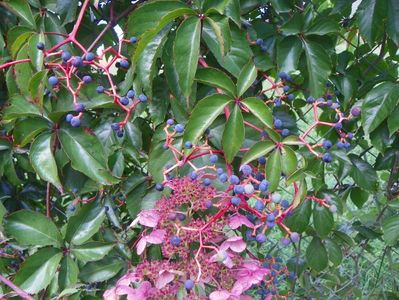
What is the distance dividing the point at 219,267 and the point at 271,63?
0.48 meters

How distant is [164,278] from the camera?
34.2 inches

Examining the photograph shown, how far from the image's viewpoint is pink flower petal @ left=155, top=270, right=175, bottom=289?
865mm

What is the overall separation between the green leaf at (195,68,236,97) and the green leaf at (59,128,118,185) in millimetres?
220

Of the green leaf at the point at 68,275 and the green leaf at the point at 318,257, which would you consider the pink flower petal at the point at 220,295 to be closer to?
the green leaf at the point at 68,275

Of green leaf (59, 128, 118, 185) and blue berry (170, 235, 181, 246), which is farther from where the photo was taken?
green leaf (59, 128, 118, 185)

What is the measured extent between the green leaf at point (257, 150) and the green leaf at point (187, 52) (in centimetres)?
13

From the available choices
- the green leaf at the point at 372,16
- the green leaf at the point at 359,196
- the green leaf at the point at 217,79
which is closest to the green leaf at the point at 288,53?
the green leaf at the point at 372,16

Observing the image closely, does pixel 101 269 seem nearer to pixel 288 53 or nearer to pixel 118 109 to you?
pixel 118 109

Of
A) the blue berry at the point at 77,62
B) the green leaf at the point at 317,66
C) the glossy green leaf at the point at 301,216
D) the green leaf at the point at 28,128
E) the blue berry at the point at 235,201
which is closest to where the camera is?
the blue berry at the point at 235,201

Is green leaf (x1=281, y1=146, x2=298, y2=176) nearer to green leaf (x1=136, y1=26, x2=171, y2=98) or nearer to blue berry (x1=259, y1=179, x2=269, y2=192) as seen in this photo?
blue berry (x1=259, y1=179, x2=269, y2=192)

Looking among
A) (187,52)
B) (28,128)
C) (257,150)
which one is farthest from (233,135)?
(28,128)

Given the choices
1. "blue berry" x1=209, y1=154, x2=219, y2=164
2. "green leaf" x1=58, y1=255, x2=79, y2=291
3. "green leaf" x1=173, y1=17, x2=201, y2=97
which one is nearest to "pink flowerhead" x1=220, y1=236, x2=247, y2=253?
"blue berry" x1=209, y1=154, x2=219, y2=164

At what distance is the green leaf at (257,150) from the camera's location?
92 centimetres

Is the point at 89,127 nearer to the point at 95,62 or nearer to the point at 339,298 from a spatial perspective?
the point at 95,62
